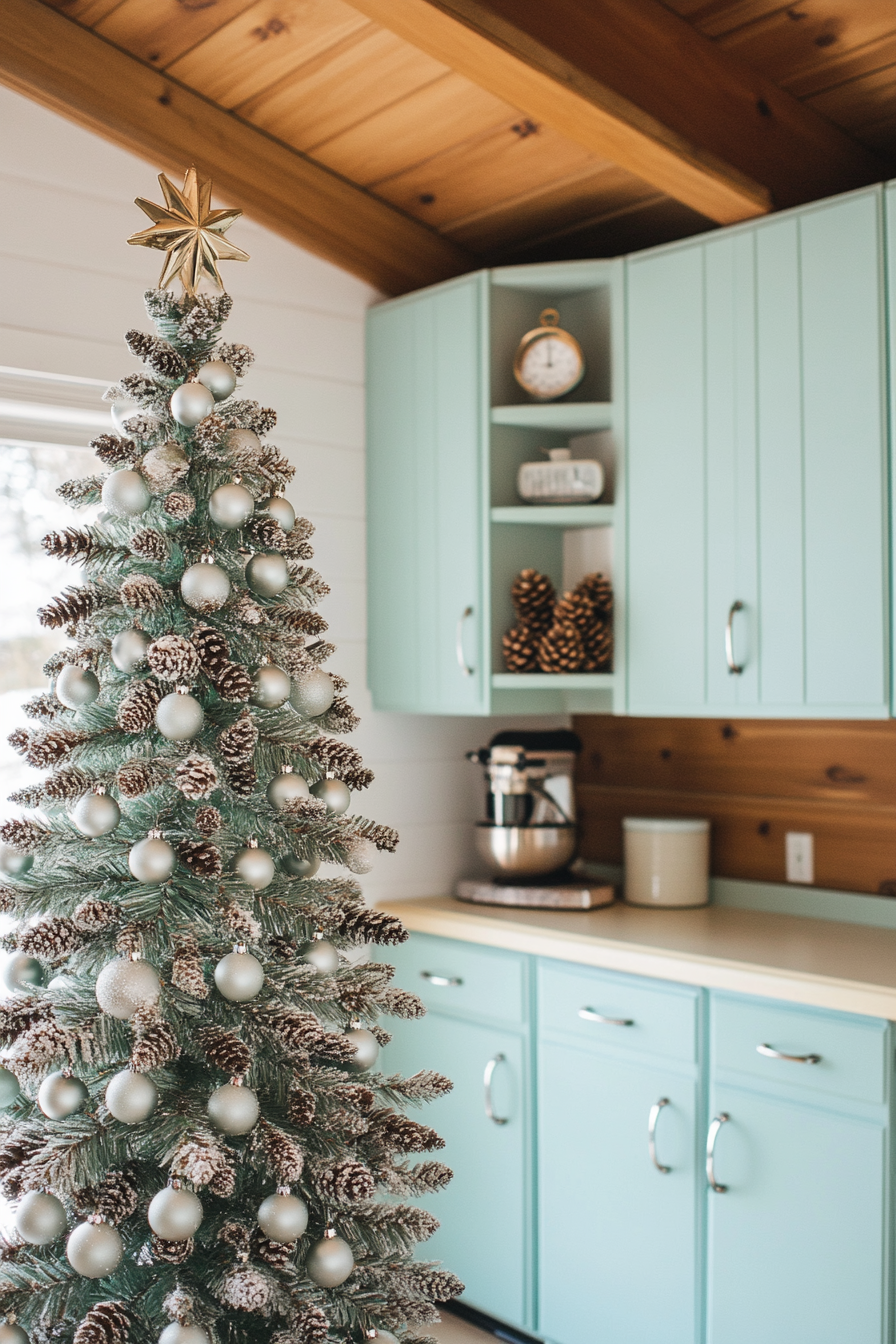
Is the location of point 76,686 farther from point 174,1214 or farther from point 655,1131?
point 655,1131

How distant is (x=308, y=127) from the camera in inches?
104

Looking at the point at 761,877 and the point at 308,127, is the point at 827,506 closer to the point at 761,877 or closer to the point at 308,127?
the point at 761,877

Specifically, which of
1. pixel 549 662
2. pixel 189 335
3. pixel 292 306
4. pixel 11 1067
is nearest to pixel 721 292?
pixel 549 662

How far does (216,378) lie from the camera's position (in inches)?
62.1

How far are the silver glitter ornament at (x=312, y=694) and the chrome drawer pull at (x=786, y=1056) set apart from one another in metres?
1.11

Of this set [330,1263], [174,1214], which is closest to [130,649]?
[174,1214]

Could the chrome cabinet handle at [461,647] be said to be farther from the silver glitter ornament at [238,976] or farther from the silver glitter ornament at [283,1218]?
the silver glitter ornament at [283,1218]

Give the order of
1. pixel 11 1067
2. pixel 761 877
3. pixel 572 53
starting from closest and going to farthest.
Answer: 1. pixel 11 1067
2. pixel 572 53
3. pixel 761 877

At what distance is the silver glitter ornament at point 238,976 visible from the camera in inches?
54.7

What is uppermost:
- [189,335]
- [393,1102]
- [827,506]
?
[189,335]

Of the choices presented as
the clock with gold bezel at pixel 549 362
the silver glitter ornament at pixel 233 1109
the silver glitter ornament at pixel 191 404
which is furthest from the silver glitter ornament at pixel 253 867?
the clock with gold bezel at pixel 549 362

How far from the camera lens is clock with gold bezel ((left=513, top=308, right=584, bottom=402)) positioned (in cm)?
272

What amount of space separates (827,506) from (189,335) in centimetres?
127

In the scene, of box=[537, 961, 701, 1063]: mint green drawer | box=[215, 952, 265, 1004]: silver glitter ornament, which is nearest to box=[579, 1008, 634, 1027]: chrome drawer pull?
box=[537, 961, 701, 1063]: mint green drawer
